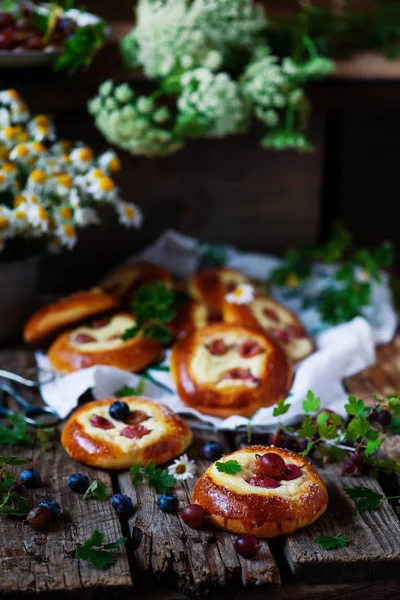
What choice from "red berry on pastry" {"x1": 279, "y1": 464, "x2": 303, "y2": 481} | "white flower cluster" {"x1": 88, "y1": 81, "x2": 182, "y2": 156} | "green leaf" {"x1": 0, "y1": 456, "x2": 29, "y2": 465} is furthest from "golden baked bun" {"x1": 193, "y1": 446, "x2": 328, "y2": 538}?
"white flower cluster" {"x1": 88, "y1": 81, "x2": 182, "y2": 156}

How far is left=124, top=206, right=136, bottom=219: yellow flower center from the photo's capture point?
259 cm

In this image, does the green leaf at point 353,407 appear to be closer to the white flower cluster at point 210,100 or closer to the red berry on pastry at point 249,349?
the red berry on pastry at point 249,349

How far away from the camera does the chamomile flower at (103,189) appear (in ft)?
7.97

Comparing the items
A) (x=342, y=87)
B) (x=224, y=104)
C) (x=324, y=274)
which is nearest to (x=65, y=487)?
(x=224, y=104)

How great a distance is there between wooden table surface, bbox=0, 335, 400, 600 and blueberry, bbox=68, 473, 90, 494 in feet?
0.10

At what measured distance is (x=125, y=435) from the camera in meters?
2.00

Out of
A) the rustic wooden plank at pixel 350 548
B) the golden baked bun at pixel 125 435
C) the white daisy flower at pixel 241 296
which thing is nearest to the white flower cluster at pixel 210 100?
the white daisy flower at pixel 241 296

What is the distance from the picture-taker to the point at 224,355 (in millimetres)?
2387

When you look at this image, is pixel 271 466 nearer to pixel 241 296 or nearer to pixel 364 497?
pixel 364 497

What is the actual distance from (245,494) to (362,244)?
2.48m

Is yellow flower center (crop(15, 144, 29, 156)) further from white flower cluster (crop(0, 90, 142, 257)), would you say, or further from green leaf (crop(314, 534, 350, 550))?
green leaf (crop(314, 534, 350, 550))

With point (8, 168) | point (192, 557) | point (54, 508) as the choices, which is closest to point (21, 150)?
point (8, 168)

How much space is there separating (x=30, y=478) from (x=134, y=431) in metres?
0.29

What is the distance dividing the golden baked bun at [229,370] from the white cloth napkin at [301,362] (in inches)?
1.5
